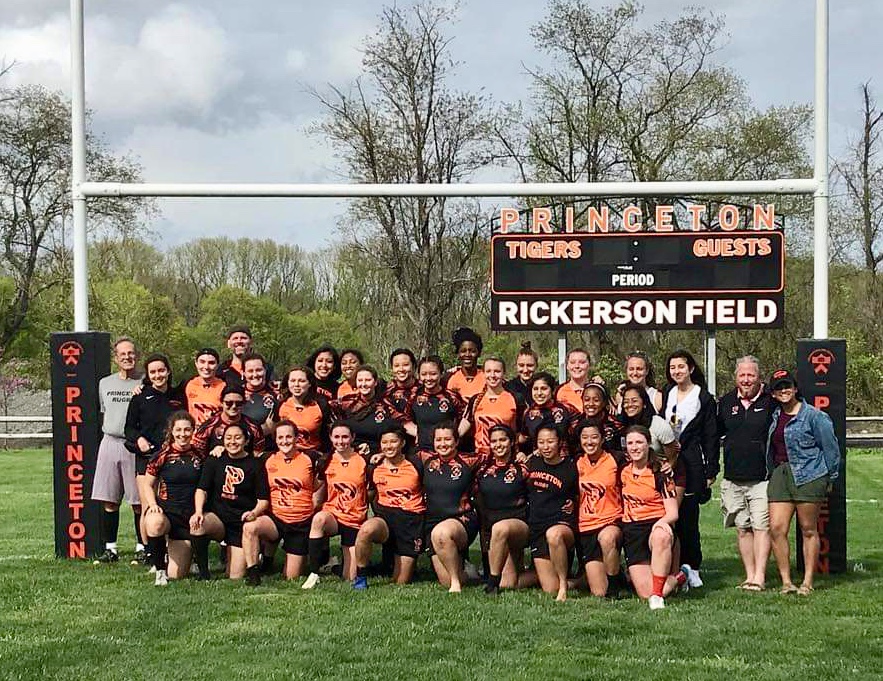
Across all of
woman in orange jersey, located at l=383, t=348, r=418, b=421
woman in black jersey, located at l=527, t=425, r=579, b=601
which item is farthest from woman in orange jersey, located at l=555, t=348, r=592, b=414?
woman in orange jersey, located at l=383, t=348, r=418, b=421

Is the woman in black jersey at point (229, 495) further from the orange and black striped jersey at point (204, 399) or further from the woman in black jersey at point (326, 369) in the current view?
the woman in black jersey at point (326, 369)

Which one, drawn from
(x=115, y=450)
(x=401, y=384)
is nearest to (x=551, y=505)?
(x=401, y=384)

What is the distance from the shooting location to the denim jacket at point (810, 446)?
7.30 meters

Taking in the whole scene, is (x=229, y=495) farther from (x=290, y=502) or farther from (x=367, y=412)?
(x=367, y=412)

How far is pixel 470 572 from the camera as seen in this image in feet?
26.1

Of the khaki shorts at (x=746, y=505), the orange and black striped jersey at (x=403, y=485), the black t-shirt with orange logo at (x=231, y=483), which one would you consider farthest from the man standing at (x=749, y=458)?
the black t-shirt with orange logo at (x=231, y=483)

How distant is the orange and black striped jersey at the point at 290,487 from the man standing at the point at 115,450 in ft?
4.82

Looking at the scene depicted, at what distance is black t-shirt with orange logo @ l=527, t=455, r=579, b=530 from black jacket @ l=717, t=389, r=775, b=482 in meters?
1.12

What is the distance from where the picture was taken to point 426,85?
1088 inches

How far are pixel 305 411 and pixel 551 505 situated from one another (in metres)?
1.99

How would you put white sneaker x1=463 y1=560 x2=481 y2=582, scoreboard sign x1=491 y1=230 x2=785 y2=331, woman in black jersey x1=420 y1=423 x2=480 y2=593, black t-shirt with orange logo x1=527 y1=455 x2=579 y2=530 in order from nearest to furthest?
black t-shirt with orange logo x1=527 y1=455 x2=579 y2=530
woman in black jersey x1=420 y1=423 x2=480 y2=593
white sneaker x1=463 y1=560 x2=481 y2=582
scoreboard sign x1=491 y1=230 x2=785 y2=331

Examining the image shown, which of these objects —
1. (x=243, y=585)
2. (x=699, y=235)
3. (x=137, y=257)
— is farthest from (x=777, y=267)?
(x=137, y=257)

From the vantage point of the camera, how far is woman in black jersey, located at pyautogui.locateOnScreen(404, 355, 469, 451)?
7.98 m

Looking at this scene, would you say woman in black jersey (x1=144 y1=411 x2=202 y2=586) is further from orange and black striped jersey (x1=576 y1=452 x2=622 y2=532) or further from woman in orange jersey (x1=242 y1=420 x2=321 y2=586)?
orange and black striped jersey (x1=576 y1=452 x2=622 y2=532)
